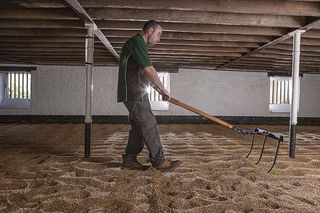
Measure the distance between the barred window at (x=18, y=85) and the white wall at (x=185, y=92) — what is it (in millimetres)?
553

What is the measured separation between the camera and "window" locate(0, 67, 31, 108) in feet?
35.9

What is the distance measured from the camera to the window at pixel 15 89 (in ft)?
35.9

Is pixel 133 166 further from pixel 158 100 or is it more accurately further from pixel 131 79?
pixel 158 100

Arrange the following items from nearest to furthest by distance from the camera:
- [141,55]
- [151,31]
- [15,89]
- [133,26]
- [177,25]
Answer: [141,55] → [151,31] → [133,26] → [177,25] → [15,89]

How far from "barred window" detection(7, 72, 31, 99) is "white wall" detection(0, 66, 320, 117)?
0.55m

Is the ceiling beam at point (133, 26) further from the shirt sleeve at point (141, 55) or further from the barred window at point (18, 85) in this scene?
the barred window at point (18, 85)

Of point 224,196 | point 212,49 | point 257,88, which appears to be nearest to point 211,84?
point 257,88

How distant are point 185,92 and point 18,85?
6351 millimetres

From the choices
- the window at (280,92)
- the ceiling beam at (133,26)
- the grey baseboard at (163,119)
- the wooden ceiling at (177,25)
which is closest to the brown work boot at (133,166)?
the wooden ceiling at (177,25)

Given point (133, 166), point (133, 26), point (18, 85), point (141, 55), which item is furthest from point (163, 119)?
Result: point (141, 55)

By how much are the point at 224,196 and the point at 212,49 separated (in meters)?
5.27

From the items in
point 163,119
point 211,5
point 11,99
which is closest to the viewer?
point 211,5

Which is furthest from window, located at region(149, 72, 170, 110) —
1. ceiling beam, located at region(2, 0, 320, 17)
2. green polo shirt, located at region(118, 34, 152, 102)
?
green polo shirt, located at region(118, 34, 152, 102)

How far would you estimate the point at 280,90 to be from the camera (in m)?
12.5
